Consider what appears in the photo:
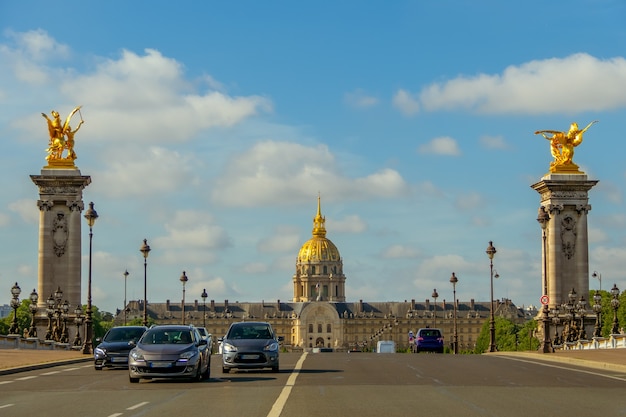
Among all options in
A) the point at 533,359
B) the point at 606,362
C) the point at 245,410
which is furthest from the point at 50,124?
the point at 245,410

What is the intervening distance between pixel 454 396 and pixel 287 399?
12.3 ft

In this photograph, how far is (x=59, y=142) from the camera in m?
89.2

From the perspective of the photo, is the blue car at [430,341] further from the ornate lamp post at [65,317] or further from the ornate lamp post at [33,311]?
the ornate lamp post at [33,311]

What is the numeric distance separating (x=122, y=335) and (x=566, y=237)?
4601 centimetres

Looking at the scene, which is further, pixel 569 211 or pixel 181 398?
pixel 569 211

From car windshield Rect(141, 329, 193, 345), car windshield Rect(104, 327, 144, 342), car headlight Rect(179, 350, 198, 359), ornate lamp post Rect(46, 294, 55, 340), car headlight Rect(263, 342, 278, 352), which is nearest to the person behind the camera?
car headlight Rect(179, 350, 198, 359)

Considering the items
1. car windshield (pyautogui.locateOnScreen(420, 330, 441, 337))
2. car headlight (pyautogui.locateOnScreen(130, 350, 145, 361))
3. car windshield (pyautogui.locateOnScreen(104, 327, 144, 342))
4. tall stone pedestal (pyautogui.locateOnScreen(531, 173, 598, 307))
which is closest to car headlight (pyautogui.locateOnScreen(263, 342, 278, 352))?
car headlight (pyautogui.locateOnScreen(130, 350, 145, 361))

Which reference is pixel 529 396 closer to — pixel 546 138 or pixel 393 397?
pixel 393 397

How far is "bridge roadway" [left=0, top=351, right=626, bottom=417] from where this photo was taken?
74.0 ft

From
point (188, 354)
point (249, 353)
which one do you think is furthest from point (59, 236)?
point (188, 354)

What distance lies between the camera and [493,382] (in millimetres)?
31859

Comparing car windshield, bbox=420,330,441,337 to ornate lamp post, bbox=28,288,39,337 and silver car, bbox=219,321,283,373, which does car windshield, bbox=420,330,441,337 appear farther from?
silver car, bbox=219,321,283,373

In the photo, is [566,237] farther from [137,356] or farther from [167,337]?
[137,356]

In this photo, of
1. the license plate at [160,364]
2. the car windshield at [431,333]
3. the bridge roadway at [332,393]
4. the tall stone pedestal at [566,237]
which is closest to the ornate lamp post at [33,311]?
the car windshield at [431,333]
